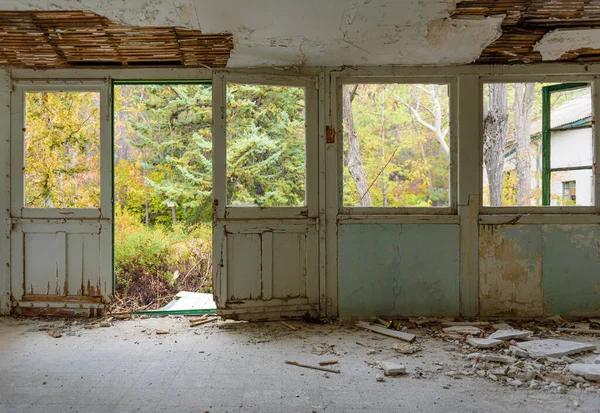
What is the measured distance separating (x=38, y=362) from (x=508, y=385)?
335cm

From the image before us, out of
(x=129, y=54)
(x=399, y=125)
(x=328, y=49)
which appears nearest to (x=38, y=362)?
(x=129, y=54)

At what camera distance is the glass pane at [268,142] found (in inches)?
169

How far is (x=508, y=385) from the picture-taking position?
2670 mm

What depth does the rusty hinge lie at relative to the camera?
4.17 m

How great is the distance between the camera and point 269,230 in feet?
13.6

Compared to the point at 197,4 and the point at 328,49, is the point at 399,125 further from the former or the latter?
the point at 197,4

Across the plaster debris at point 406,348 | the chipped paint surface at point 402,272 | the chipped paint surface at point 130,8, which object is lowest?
the plaster debris at point 406,348

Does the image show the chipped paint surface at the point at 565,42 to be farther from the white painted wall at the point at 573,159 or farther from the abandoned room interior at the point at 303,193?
the white painted wall at the point at 573,159

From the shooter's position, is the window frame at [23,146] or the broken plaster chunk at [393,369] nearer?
the broken plaster chunk at [393,369]

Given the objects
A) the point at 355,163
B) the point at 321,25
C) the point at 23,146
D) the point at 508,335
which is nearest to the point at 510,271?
the point at 508,335

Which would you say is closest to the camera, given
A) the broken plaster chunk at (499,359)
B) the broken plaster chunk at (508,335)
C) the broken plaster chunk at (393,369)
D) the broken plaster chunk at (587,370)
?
the broken plaster chunk at (587,370)

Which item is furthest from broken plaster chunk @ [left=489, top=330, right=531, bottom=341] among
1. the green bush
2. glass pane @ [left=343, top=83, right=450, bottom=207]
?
the green bush

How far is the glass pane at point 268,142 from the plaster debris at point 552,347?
7.74 feet

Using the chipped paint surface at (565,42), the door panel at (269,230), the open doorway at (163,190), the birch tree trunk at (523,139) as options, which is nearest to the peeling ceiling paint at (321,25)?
the door panel at (269,230)
